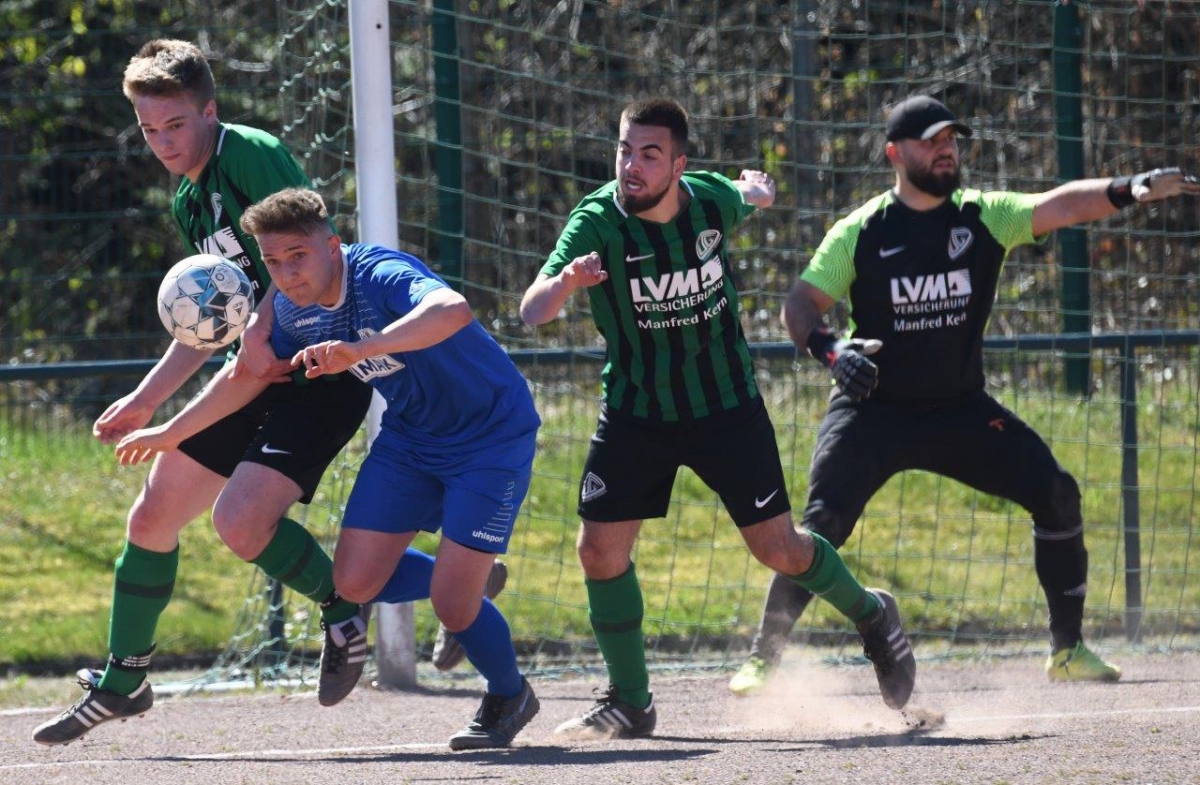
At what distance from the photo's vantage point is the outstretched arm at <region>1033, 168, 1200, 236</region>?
5.36 meters

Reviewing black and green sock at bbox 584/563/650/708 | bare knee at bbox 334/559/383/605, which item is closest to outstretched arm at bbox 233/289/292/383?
bare knee at bbox 334/559/383/605

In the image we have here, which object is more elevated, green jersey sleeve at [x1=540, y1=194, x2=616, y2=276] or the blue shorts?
green jersey sleeve at [x1=540, y1=194, x2=616, y2=276]

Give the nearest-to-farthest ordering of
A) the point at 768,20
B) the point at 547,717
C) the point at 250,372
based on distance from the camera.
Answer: the point at 250,372, the point at 547,717, the point at 768,20

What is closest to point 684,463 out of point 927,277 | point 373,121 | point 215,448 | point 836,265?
point 836,265

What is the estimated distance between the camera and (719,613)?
773 centimetres

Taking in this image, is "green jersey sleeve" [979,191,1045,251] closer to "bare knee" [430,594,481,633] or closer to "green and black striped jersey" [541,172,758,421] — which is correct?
"green and black striped jersey" [541,172,758,421]

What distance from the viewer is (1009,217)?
5.80m

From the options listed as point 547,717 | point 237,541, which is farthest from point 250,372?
point 547,717

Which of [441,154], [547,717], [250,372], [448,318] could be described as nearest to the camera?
[448,318]

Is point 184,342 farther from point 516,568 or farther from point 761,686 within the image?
point 516,568

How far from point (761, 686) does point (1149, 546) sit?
2903 millimetres

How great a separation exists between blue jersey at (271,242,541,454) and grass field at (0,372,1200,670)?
78.0 inches

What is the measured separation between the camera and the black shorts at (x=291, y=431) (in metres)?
5.13

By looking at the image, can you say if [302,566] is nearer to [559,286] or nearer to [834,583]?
[559,286]
